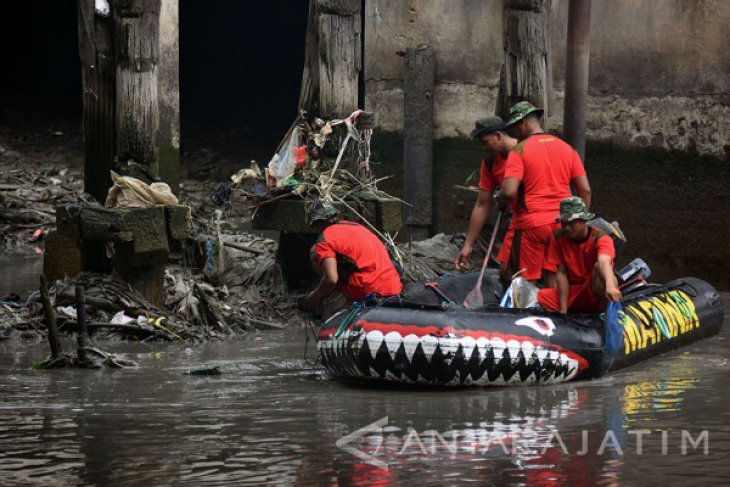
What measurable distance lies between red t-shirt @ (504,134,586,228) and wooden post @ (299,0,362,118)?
2305mm

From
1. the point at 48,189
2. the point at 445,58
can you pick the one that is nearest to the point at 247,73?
the point at 48,189

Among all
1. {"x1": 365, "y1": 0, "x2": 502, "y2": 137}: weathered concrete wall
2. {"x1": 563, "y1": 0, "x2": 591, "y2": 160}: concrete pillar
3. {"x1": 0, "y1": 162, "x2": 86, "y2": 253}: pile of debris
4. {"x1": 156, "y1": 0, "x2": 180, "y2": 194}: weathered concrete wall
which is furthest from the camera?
{"x1": 0, "y1": 162, "x2": 86, "y2": 253}: pile of debris

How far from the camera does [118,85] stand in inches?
441

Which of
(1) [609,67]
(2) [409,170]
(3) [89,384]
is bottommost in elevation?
(3) [89,384]

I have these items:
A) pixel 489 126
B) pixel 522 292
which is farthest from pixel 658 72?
pixel 522 292

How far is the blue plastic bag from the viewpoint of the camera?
9.46 m

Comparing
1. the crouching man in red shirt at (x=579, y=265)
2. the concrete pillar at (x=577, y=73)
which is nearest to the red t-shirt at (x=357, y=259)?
the crouching man in red shirt at (x=579, y=265)

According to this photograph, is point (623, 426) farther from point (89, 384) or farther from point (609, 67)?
point (609, 67)

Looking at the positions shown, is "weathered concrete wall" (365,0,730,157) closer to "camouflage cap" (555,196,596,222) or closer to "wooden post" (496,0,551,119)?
"wooden post" (496,0,551,119)

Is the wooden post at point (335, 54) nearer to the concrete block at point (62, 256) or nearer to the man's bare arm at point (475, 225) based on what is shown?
the man's bare arm at point (475, 225)

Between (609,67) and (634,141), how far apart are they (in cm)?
83

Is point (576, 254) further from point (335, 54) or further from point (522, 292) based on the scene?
point (335, 54)

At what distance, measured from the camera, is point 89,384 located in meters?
9.09

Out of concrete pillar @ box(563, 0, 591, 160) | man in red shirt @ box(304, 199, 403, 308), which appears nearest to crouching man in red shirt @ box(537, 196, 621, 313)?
man in red shirt @ box(304, 199, 403, 308)
